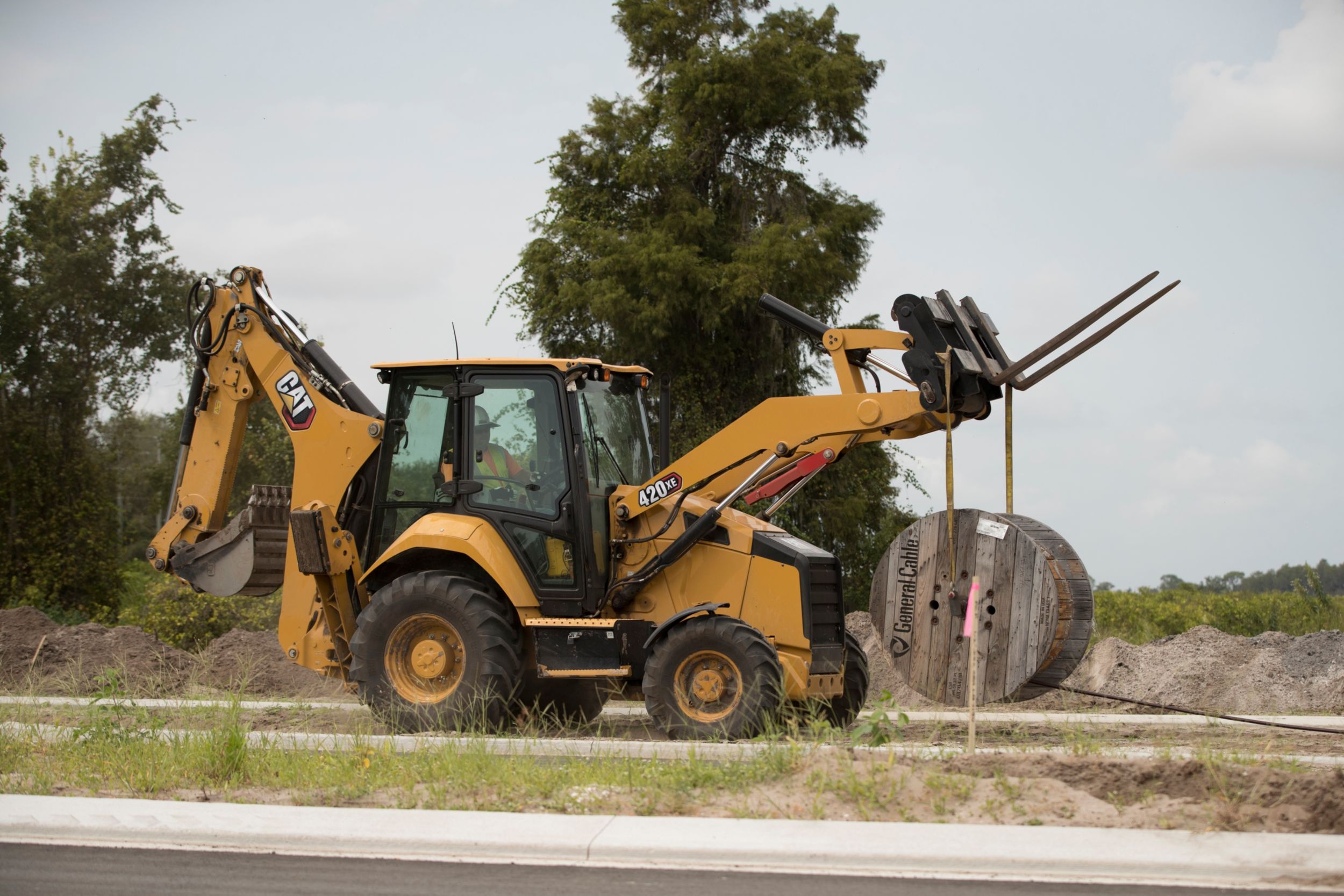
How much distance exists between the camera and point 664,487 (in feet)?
33.5

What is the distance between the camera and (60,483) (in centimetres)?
2458

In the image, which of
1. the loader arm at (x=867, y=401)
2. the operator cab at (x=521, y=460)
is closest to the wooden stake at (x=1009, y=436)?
the loader arm at (x=867, y=401)

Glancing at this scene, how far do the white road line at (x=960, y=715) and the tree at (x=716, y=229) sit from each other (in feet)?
35.5

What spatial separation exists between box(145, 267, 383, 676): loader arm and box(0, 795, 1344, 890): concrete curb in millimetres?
3862

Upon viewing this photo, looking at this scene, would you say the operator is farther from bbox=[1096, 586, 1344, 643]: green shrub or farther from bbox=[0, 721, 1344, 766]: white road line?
bbox=[1096, 586, 1344, 643]: green shrub

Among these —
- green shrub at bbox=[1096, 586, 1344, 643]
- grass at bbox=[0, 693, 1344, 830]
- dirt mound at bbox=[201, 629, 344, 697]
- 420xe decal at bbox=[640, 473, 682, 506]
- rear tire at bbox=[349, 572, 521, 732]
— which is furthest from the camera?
green shrub at bbox=[1096, 586, 1344, 643]

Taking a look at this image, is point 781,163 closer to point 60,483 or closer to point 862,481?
point 862,481

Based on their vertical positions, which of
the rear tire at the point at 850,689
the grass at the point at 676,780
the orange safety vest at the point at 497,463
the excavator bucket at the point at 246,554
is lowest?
the grass at the point at 676,780

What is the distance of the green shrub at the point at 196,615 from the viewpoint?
19359 millimetres

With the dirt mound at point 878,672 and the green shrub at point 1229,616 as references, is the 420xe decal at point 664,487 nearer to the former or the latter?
the dirt mound at point 878,672

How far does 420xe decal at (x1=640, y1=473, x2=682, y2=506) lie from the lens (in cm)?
1020

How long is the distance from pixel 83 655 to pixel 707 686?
9.85m

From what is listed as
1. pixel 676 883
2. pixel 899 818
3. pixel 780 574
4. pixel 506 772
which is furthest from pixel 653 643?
pixel 676 883

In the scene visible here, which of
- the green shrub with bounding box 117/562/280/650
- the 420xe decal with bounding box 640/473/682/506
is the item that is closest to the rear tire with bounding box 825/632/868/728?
the 420xe decal with bounding box 640/473/682/506
